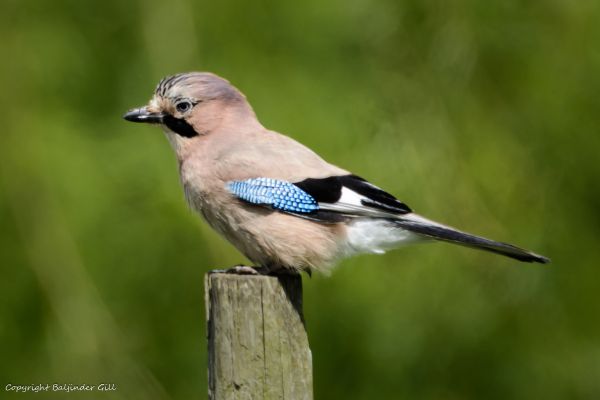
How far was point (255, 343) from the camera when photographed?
13.2ft

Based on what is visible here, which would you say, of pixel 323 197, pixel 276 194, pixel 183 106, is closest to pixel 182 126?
pixel 183 106

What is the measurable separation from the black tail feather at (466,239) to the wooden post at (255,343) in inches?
38.3

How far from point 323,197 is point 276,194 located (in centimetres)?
23

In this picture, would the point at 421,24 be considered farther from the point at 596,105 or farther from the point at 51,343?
the point at 51,343

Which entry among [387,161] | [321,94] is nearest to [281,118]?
[321,94]

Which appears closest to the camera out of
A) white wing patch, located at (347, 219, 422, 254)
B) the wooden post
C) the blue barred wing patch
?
the wooden post

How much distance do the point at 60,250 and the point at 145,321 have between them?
634 millimetres

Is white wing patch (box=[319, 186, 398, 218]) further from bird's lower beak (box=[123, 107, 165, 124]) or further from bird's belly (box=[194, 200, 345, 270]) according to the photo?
bird's lower beak (box=[123, 107, 165, 124])

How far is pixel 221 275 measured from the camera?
4.18 metres

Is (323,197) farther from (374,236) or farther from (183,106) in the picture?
(183,106)

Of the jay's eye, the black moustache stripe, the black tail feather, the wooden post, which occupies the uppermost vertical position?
the jay's eye

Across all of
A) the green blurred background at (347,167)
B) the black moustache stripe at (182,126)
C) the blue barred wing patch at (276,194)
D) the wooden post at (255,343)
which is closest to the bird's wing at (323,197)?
the blue barred wing patch at (276,194)

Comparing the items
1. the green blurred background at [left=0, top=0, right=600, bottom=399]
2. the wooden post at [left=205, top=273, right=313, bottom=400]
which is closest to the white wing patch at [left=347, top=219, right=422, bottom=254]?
the green blurred background at [left=0, top=0, right=600, bottom=399]

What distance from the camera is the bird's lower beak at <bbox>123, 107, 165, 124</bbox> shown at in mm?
5324
